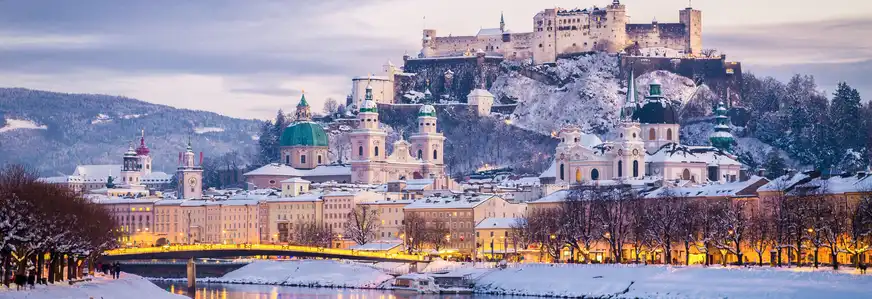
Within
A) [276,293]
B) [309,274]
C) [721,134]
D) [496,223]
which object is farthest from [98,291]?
[721,134]

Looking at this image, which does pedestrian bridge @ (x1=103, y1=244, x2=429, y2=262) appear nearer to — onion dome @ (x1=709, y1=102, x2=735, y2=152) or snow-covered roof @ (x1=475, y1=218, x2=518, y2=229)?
snow-covered roof @ (x1=475, y1=218, x2=518, y2=229)

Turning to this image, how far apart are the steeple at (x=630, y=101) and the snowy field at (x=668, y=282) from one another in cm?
7340

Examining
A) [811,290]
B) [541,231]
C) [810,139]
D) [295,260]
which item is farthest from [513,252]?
[810,139]

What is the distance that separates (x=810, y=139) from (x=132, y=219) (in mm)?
64443

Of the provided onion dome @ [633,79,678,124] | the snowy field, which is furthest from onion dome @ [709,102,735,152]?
the snowy field

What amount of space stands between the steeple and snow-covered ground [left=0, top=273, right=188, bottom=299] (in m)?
91.7

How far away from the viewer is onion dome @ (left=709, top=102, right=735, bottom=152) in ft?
593

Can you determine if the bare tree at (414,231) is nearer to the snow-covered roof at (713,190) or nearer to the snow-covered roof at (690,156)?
the snow-covered roof at (713,190)

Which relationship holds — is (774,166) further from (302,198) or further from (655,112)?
(302,198)

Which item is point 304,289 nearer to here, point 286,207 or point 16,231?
point 16,231

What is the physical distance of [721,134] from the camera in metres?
182

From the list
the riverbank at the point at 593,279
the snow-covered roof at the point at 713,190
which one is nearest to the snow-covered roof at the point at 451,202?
the snow-covered roof at the point at 713,190

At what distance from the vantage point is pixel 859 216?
98438mm

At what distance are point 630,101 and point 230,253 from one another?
82.3 metres
